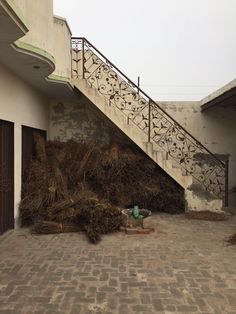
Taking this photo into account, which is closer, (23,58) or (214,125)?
(23,58)

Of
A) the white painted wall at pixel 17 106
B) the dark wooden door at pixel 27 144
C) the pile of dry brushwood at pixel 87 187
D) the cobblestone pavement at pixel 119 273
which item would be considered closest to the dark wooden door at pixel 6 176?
the white painted wall at pixel 17 106

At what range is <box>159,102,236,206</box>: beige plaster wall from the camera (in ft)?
33.5

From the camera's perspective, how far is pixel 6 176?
6473 mm

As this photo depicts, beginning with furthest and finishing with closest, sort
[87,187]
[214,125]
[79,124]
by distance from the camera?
1. [214,125]
2. [79,124]
3. [87,187]

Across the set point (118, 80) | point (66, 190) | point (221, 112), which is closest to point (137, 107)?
point (118, 80)

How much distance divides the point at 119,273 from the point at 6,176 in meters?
3.39

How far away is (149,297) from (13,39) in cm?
401

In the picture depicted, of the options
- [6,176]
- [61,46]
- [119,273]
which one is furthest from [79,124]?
[119,273]

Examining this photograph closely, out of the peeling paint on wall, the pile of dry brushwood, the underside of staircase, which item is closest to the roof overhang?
the underside of staircase

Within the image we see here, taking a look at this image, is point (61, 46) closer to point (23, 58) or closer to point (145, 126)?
point (23, 58)

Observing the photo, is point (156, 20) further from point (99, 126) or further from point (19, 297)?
point (19, 297)

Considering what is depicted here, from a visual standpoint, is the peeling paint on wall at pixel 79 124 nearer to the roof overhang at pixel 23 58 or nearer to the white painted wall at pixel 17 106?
the roof overhang at pixel 23 58

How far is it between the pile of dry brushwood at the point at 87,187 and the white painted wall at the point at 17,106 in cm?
49

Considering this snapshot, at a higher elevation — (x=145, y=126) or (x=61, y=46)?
(x=61, y=46)
